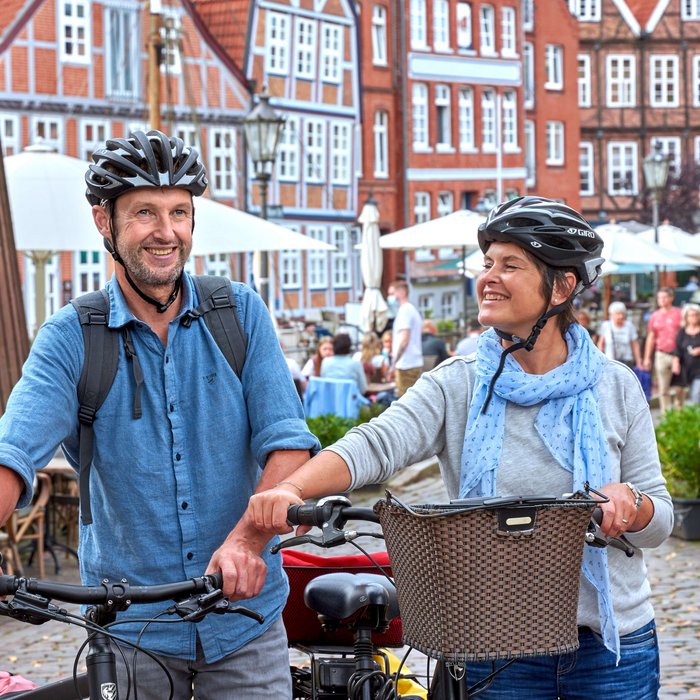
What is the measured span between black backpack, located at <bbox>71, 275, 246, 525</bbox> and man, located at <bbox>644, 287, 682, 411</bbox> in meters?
17.4

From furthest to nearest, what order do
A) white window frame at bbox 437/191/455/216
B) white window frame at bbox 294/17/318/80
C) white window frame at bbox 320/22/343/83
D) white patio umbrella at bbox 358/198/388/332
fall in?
1. white window frame at bbox 437/191/455/216
2. white window frame at bbox 320/22/343/83
3. white window frame at bbox 294/17/318/80
4. white patio umbrella at bbox 358/198/388/332

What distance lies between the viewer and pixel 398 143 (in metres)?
50.1

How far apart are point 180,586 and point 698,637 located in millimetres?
5899

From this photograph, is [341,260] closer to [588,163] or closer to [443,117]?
[443,117]

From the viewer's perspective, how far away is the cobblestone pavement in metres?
7.42

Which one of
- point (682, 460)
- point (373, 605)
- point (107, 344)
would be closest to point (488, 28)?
point (682, 460)

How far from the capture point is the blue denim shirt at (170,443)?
10.2ft

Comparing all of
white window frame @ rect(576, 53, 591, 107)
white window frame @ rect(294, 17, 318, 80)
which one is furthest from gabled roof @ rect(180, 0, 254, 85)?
white window frame @ rect(576, 53, 591, 107)

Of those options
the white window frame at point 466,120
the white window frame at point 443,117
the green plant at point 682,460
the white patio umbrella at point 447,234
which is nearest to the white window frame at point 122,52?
the white window frame at point 443,117

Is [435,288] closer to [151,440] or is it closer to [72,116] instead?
[72,116]

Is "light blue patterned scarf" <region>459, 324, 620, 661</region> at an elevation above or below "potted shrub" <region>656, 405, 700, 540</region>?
above

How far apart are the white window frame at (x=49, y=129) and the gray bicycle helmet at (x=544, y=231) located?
3452cm

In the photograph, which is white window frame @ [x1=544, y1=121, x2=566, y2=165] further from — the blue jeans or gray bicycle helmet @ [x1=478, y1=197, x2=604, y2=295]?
the blue jeans

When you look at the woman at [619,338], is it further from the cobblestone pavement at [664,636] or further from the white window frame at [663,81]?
the white window frame at [663,81]
